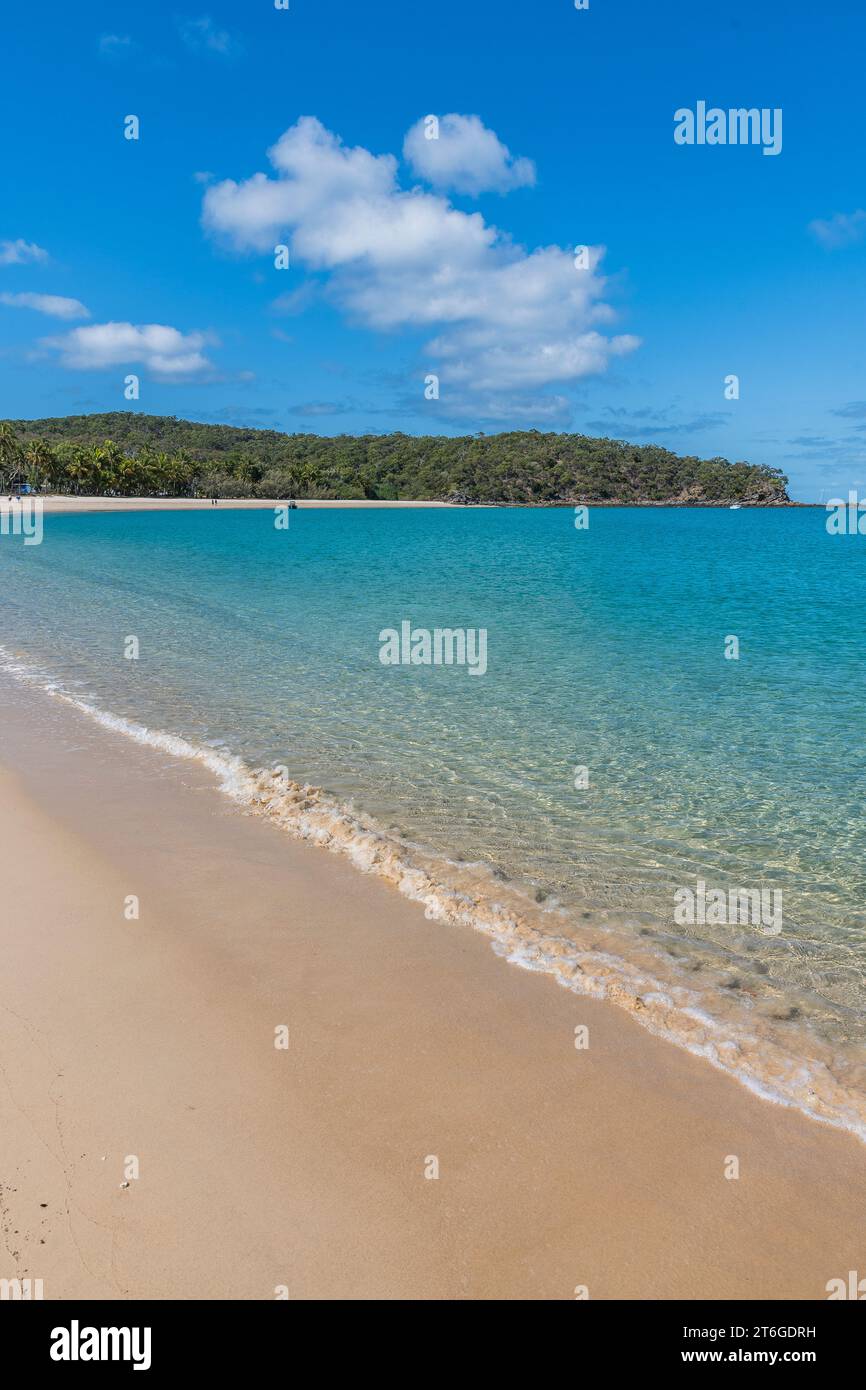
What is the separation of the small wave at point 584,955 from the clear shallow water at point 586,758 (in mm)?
22

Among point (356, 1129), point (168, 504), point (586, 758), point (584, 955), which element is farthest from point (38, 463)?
point (356, 1129)

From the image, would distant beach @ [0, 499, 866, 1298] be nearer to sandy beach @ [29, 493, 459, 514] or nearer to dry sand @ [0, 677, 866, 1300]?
dry sand @ [0, 677, 866, 1300]

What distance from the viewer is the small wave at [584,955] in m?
5.06

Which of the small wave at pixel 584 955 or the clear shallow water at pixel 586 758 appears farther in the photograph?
the clear shallow water at pixel 586 758

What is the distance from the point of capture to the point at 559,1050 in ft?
17.1

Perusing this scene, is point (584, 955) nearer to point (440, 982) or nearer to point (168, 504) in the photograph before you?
point (440, 982)

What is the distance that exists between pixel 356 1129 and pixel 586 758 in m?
7.41

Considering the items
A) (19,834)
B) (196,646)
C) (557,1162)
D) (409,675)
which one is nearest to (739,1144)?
(557,1162)

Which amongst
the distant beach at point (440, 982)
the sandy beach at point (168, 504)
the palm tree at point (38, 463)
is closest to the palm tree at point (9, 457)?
the palm tree at point (38, 463)

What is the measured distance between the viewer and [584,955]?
250 inches

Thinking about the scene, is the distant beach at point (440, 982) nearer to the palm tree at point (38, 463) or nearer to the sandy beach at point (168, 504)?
the sandy beach at point (168, 504)

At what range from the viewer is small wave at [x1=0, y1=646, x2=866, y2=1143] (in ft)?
16.6
